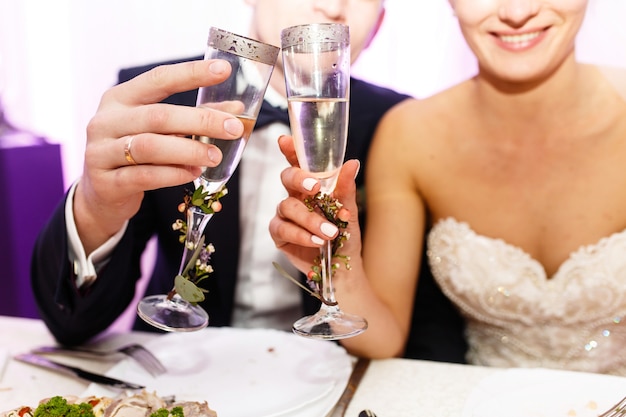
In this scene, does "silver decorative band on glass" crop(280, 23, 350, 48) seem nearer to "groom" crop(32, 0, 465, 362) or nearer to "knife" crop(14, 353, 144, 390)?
"groom" crop(32, 0, 465, 362)

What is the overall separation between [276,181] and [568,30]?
32.6 inches

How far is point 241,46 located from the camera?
2.91ft

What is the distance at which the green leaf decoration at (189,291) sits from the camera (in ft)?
3.22

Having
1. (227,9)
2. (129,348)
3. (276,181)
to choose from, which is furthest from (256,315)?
(227,9)

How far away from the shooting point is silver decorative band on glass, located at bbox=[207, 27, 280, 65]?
888mm

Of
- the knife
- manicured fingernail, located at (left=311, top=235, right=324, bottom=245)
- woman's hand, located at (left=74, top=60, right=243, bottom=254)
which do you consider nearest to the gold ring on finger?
woman's hand, located at (left=74, top=60, right=243, bottom=254)

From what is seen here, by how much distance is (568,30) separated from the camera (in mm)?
1367

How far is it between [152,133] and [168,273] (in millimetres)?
974

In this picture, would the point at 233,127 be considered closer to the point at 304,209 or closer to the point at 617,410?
the point at 304,209

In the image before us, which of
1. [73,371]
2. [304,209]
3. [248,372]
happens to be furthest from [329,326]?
[73,371]

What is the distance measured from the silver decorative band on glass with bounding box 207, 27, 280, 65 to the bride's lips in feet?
2.24

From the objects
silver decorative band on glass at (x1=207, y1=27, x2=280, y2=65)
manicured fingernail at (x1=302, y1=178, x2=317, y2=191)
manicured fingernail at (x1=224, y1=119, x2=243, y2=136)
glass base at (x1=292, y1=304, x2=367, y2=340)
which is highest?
silver decorative band on glass at (x1=207, y1=27, x2=280, y2=65)

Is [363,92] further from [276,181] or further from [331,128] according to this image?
[331,128]

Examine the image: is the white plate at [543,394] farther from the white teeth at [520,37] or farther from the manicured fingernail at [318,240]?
the white teeth at [520,37]
